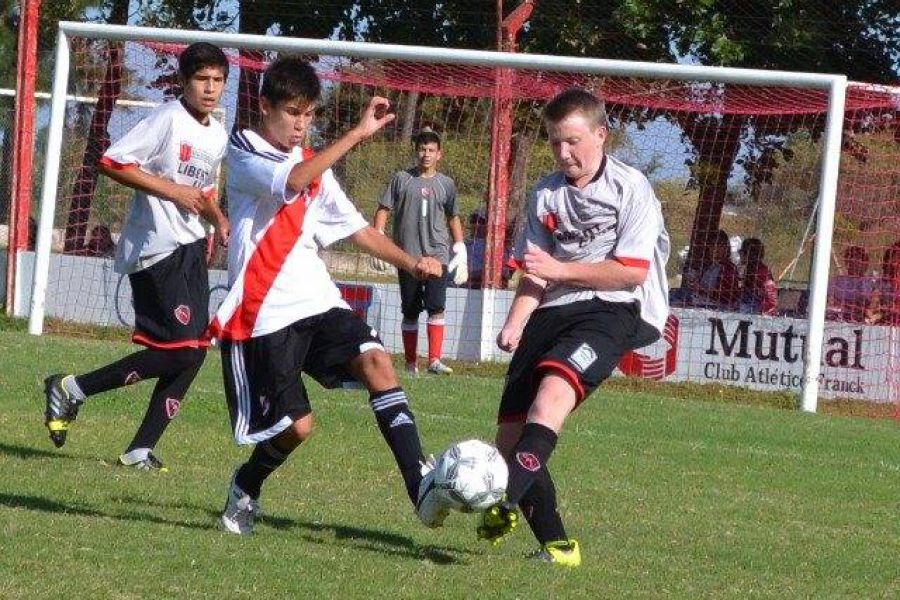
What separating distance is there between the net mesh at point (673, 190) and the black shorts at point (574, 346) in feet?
30.2

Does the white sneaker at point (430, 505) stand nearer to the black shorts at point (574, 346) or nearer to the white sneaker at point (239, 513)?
the black shorts at point (574, 346)

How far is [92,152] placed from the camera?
17047mm

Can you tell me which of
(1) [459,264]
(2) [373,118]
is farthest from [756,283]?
(2) [373,118]

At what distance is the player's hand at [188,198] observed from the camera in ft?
23.2

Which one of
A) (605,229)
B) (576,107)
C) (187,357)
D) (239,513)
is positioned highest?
(576,107)

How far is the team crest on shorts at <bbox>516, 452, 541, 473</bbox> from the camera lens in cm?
546

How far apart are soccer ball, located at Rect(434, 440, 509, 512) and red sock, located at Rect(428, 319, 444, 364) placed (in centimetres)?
895

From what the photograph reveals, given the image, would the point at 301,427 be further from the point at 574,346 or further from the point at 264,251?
the point at 574,346

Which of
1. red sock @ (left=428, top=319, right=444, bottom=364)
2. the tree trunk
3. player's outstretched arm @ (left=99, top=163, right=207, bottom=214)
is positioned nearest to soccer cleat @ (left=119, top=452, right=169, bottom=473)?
player's outstretched arm @ (left=99, top=163, right=207, bottom=214)

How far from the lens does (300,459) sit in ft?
26.8

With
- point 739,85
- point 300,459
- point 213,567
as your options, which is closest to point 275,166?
point 213,567

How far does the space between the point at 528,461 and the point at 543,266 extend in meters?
0.65

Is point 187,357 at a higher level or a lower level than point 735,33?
lower

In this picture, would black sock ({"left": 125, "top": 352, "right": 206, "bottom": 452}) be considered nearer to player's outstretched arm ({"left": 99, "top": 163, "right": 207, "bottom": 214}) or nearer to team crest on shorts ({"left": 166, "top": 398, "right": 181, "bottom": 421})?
team crest on shorts ({"left": 166, "top": 398, "right": 181, "bottom": 421})
